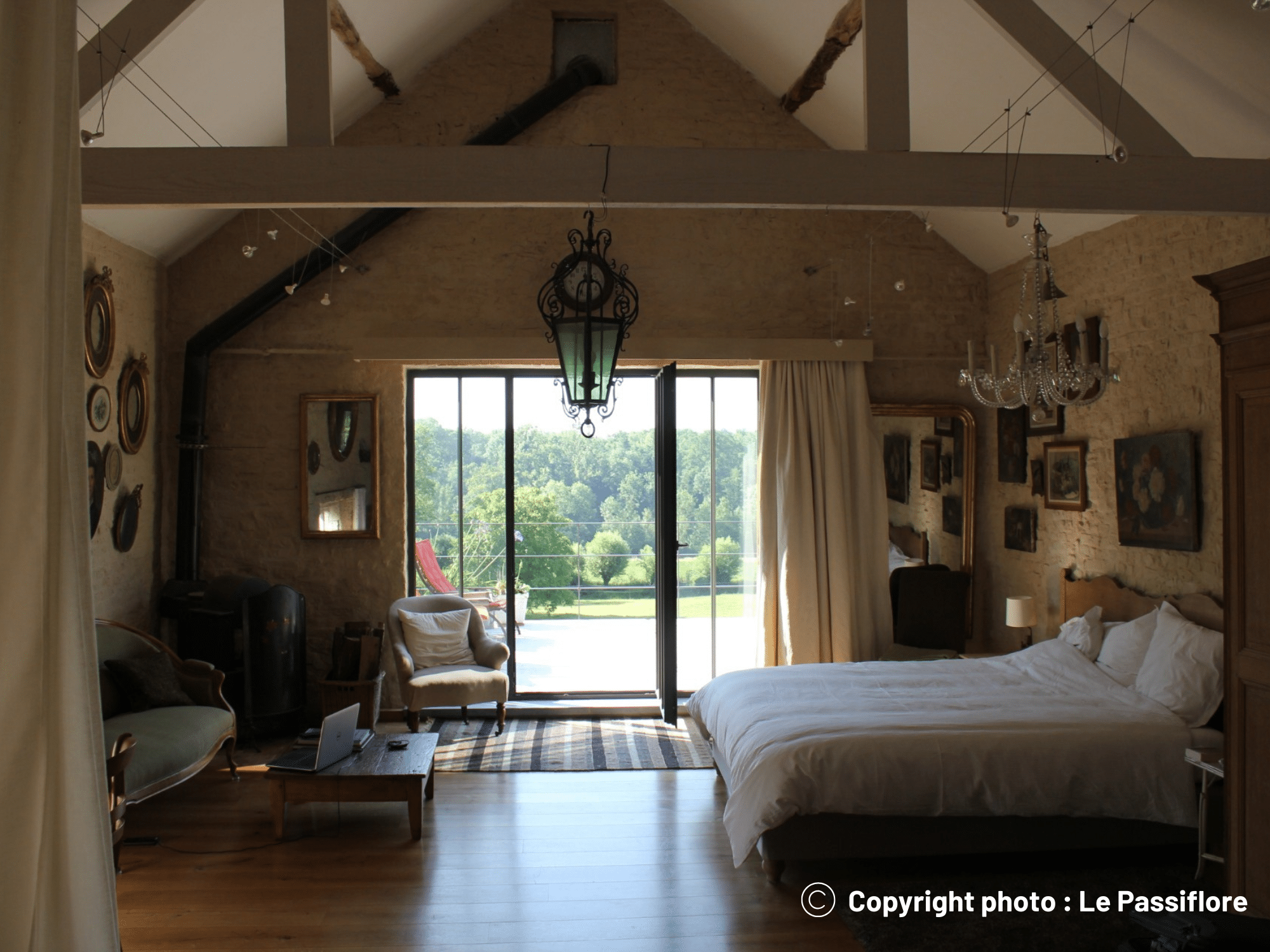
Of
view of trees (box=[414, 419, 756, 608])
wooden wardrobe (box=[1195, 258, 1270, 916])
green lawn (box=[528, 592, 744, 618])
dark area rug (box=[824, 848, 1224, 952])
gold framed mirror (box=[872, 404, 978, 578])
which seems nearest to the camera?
wooden wardrobe (box=[1195, 258, 1270, 916])

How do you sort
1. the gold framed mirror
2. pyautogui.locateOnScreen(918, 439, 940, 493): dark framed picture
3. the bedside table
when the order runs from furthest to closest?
pyautogui.locateOnScreen(918, 439, 940, 493): dark framed picture
the gold framed mirror
the bedside table

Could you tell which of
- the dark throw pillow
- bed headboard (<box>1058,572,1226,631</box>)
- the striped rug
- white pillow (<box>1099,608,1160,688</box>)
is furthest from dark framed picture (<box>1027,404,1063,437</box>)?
the dark throw pillow

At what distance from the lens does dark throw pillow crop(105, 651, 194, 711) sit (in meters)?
4.96

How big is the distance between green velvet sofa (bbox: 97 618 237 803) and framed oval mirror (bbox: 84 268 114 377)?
1.57 metres

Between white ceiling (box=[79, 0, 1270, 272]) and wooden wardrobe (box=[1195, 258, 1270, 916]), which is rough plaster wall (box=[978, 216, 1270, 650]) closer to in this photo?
white ceiling (box=[79, 0, 1270, 272])

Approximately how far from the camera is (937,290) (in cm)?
680

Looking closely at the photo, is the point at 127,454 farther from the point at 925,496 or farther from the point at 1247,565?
the point at 1247,565

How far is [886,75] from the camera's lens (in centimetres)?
342

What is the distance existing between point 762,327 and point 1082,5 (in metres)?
3.14

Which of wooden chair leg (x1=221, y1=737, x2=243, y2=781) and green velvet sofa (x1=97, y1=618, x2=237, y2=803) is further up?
green velvet sofa (x1=97, y1=618, x2=237, y2=803)

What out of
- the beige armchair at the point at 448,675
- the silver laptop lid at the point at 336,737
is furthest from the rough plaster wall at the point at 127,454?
the silver laptop lid at the point at 336,737

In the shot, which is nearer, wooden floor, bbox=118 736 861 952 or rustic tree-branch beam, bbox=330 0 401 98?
wooden floor, bbox=118 736 861 952

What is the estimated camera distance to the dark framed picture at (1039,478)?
236 inches

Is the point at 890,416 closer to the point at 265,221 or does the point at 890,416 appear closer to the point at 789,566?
the point at 789,566
